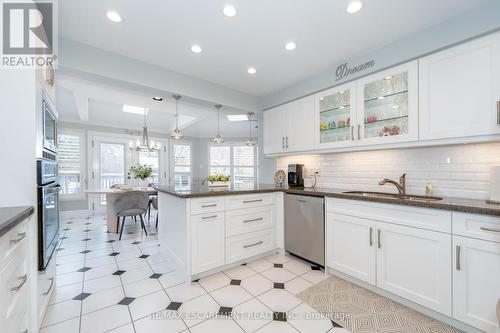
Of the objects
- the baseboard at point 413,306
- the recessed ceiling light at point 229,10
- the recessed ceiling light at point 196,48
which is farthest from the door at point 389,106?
the recessed ceiling light at point 196,48

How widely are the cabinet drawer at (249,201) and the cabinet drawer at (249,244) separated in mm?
366

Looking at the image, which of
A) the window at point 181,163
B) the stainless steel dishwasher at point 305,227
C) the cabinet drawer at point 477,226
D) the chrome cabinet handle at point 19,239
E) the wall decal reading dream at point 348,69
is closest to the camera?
the chrome cabinet handle at point 19,239

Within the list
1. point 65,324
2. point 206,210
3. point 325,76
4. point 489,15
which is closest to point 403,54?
point 489,15

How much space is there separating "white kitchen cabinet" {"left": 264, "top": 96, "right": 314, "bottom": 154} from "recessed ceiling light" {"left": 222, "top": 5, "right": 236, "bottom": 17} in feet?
5.21

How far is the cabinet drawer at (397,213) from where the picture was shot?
165 cm

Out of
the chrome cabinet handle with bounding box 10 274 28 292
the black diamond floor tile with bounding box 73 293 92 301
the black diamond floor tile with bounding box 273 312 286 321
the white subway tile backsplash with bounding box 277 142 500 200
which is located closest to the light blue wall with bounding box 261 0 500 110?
the white subway tile backsplash with bounding box 277 142 500 200

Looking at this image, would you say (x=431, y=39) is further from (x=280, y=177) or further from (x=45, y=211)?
(x=45, y=211)

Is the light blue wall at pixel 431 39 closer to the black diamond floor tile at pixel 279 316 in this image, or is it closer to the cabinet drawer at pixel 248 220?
the cabinet drawer at pixel 248 220

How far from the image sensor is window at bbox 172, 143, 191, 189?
706cm

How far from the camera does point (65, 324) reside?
1642 millimetres

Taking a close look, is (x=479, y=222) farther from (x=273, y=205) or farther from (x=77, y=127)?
(x=77, y=127)

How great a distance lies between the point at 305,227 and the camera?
2.65 m

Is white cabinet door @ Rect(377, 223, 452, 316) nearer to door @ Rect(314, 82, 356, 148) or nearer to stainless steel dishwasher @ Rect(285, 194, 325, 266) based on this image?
stainless steel dishwasher @ Rect(285, 194, 325, 266)

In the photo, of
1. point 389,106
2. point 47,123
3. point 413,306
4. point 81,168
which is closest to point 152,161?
point 81,168
